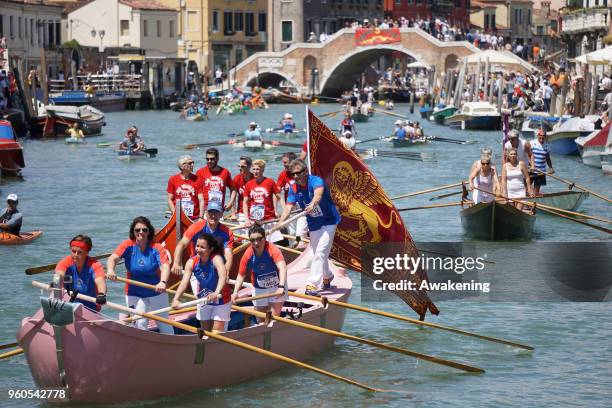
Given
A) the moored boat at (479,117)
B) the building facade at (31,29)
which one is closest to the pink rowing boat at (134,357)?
the moored boat at (479,117)

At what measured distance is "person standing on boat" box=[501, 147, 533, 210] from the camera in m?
19.6

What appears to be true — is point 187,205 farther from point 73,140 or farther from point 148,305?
point 73,140

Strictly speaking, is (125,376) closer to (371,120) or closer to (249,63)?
(371,120)

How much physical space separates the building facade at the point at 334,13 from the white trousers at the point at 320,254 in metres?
72.4

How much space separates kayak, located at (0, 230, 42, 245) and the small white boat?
14878 millimetres

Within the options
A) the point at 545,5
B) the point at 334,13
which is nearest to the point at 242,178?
the point at 334,13

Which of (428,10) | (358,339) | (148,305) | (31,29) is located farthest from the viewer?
(428,10)

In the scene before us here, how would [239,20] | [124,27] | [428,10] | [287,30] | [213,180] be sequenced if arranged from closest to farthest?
[213,180] → [124,27] → [239,20] → [287,30] → [428,10]

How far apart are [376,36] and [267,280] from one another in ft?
195

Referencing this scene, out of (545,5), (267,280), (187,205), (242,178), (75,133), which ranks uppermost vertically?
(545,5)

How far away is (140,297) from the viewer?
11961mm

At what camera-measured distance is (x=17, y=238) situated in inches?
827

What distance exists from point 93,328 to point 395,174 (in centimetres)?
2318

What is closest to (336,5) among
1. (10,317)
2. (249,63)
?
(249,63)
